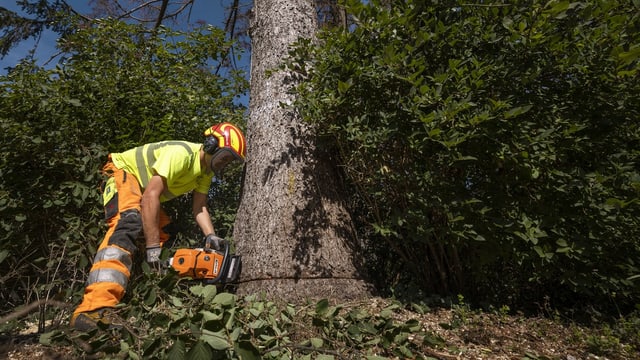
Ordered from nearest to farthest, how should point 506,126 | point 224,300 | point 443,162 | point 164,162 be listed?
point 224,300
point 506,126
point 443,162
point 164,162

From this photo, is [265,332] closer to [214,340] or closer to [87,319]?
[214,340]

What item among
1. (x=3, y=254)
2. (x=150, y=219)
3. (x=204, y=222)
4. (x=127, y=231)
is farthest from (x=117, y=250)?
(x=3, y=254)

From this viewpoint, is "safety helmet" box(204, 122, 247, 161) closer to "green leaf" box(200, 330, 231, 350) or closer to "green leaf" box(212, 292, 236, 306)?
"green leaf" box(212, 292, 236, 306)

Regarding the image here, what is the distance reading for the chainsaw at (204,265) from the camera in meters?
2.94

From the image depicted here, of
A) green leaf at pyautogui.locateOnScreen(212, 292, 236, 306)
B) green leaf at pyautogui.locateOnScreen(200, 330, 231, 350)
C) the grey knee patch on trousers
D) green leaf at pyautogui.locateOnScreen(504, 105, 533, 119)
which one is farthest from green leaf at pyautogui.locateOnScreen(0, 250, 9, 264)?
green leaf at pyautogui.locateOnScreen(504, 105, 533, 119)

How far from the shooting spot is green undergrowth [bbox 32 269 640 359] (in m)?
1.57

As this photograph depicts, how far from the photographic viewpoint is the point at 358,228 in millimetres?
3672

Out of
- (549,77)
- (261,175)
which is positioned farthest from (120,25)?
(549,77)

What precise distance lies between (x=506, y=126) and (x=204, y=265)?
97.5 inches

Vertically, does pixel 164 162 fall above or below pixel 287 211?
above

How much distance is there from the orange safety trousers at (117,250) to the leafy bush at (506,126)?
1701 millimetres

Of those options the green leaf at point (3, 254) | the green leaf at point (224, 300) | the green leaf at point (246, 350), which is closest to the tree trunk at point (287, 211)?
the green leaf at point (224, 300)

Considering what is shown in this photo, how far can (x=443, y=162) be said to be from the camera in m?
2.52

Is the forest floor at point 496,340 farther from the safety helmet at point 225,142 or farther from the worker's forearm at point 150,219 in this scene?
the safety helmet at point 225,142
